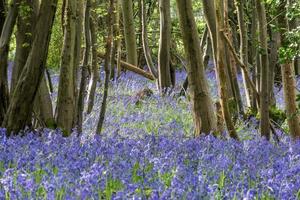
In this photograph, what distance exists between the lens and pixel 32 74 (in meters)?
6.89

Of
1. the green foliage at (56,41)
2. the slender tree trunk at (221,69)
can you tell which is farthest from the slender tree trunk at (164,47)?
the slender tree trunk at (221,69)

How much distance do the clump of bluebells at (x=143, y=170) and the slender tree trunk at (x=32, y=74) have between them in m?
0.51

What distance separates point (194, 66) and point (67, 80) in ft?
5.42

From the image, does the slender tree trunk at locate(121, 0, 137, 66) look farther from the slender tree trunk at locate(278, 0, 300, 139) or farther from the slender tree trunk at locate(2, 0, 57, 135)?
the slender tree trunk at locate(2, 0, 57, 135)

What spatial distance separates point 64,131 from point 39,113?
2.57 feet

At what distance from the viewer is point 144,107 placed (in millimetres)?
11828

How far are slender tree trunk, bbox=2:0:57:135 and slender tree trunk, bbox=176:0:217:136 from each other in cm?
164

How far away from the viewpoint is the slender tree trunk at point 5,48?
7235mm

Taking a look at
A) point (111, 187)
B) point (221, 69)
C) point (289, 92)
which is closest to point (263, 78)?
point (289, 92)

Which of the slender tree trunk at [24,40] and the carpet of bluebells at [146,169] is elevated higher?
the slender tree trunk at [24,40]

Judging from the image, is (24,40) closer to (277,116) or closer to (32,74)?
(32,74)

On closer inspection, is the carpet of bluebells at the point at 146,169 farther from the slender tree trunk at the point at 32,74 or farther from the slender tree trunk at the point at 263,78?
the slender tree trunk at the point at 263,78

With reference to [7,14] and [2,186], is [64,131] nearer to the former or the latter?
[7,14]

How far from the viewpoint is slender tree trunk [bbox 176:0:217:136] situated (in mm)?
7301
